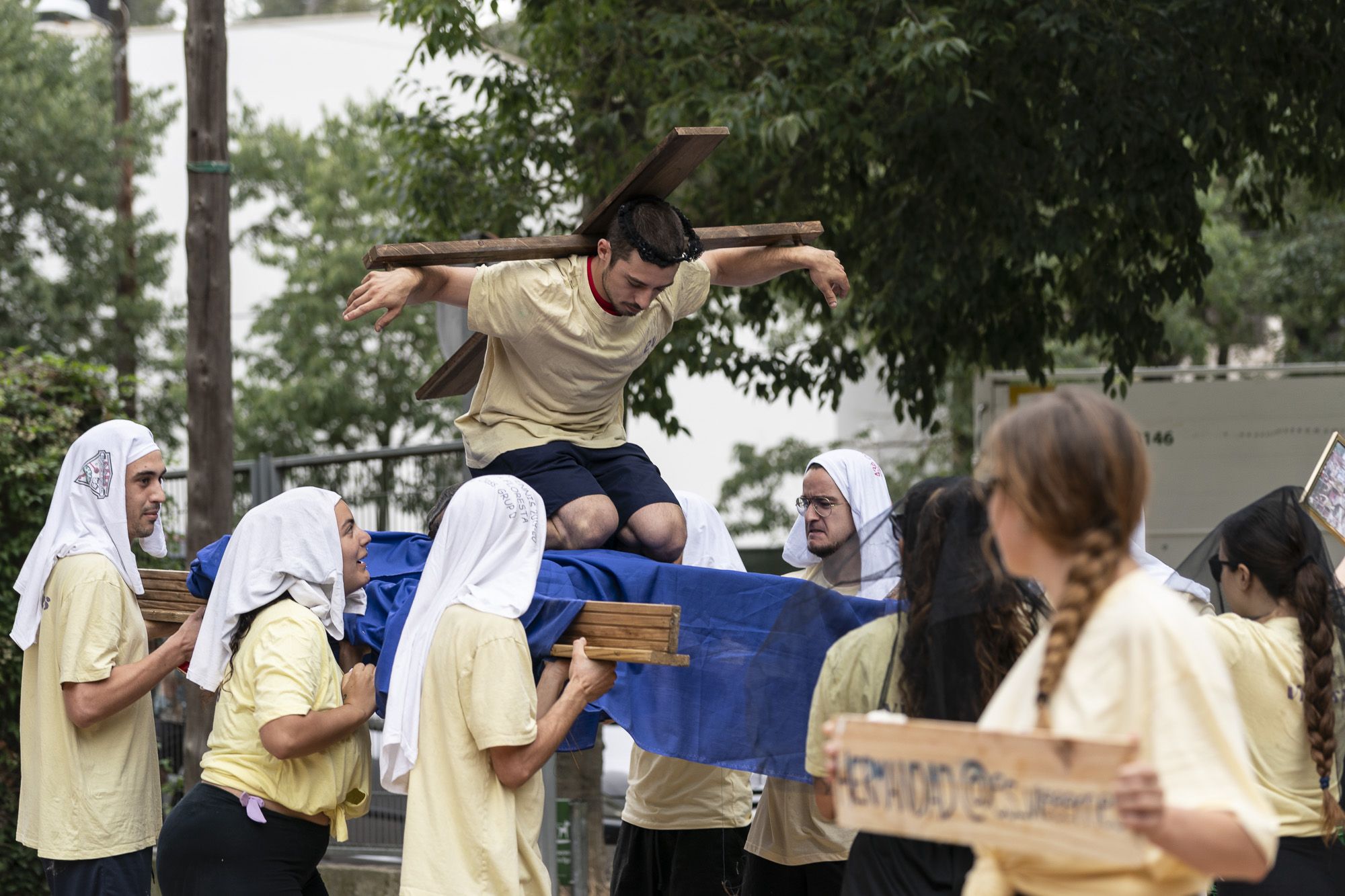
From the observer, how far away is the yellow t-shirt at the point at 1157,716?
6.27 feet

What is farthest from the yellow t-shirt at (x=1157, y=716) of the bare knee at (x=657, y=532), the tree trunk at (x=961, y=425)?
A: the tree trunk at (x=961, y=425)

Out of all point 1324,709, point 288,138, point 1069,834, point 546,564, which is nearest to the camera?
point 1069,834

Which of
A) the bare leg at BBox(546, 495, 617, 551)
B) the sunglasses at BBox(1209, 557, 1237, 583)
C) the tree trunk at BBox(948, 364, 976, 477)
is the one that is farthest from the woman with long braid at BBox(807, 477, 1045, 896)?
the tree trunk at BBox(948, 364, 976, 477)

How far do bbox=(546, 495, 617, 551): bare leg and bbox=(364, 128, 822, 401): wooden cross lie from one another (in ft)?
2.38

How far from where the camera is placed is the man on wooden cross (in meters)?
4.18

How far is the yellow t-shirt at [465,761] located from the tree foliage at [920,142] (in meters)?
3.83

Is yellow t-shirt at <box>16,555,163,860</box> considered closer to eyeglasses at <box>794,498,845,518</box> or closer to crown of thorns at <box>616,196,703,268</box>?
crown of thorns at <box>616,196,703,268</box>

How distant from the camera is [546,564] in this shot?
4043mm

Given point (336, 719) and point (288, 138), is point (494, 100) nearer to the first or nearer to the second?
point (336, 719)

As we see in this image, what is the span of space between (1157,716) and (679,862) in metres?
3.10

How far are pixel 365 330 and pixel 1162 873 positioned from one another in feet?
55.4

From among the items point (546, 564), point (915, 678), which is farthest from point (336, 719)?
point (915, 678)

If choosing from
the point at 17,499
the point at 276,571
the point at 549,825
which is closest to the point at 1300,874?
the point at 276,571

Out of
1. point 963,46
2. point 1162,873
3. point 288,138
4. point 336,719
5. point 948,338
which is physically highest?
point 288,138
